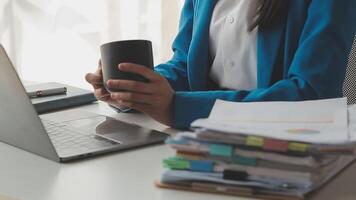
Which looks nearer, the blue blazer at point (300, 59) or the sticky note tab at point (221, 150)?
the sticky note tab at point (221, 150)

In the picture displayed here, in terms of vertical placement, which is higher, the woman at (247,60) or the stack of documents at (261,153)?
→ the woman at (247,60)

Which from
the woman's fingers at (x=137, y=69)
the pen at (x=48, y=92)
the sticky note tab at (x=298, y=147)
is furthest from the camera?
the pen at (x=48, y=92)

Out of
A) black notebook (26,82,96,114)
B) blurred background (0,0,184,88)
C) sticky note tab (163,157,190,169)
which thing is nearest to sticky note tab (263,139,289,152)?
sticky note tab (163,157,190,169)

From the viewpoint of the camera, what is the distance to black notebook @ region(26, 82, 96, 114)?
3.62 ft

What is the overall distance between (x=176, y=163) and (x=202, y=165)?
3 cm

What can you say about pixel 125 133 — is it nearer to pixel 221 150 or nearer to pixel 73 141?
pixel 73 141

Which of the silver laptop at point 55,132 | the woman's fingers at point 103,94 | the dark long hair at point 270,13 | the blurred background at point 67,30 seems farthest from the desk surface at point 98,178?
the blurred background at point 67,30

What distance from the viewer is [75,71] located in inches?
76.4

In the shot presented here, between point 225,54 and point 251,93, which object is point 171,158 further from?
point 225,54

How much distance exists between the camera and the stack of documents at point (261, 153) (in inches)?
23.8

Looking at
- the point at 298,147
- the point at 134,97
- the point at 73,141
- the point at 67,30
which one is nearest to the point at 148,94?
the point at 134,97

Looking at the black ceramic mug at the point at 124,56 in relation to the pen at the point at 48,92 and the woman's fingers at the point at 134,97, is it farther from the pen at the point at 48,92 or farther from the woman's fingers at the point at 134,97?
the pen at the point at 48,92

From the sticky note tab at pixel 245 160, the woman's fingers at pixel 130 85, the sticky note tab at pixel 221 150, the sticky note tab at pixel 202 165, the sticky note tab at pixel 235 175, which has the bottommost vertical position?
the sticky note tab at pixel 235 175

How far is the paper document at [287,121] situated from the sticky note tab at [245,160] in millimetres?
34
